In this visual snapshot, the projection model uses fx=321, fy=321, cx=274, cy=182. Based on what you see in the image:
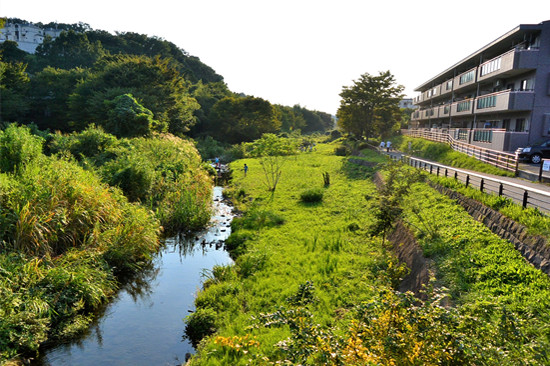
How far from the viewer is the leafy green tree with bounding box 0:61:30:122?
38.6 m

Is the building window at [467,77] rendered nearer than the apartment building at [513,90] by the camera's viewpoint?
No

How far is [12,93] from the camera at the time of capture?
133 ft

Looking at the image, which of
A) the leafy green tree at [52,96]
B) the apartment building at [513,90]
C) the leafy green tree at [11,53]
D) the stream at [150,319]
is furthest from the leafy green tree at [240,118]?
the stream at [150,319]

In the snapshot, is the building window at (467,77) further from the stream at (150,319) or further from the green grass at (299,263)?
the stream at (150,319)

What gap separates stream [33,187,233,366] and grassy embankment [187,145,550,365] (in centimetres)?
79

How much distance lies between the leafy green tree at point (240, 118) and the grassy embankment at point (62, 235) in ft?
145

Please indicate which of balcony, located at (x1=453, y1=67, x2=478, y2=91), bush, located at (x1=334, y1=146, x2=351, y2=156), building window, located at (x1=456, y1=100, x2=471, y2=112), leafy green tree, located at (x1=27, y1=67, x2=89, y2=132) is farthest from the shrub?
leafy green tree, located at (x1=27, y1=67, x2=89, y2=132)

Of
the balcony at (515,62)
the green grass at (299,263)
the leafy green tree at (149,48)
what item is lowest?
the green grass at (299,263)

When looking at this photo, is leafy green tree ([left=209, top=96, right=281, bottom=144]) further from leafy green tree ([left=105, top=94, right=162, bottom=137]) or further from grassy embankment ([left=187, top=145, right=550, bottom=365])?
grassy embankment ([left=187, top=145, right=550, bottom=365])

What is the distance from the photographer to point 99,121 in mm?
34094

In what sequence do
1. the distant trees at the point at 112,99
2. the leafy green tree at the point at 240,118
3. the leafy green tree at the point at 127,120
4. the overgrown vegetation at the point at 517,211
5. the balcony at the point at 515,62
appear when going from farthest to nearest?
the leafy green tree at the point at 240,118, the distant trees at the point at 112,99, the leafy green tree at the point at 127,120, the balcony at the point at 515,62, the overgrown vegetation at the point at 517,211

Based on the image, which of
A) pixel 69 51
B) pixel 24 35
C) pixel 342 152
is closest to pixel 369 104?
pixel 342 152

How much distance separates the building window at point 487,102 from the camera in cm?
2889

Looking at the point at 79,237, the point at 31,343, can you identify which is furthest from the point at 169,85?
the point at 31,343
